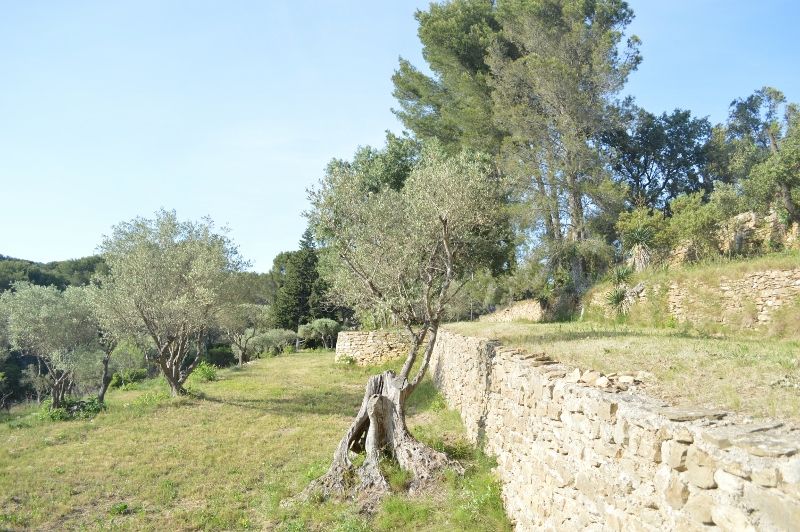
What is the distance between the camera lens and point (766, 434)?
340 centimetres

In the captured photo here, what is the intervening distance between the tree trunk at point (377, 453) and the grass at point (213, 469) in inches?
11.6

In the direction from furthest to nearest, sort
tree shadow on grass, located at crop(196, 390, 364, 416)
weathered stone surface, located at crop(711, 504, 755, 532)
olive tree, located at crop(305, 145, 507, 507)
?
tree shadow on grass, located at crop(196, 390, 364, 416), olive tree, located at crop(305, 145, 507, 507), weathered stone surface, located at crop(711, 504, 755, 532)

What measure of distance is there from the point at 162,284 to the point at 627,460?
1724 cm

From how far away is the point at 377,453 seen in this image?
10227mm

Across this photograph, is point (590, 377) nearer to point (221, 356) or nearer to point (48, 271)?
point (221, 356)

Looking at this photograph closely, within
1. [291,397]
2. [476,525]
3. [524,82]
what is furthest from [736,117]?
[476,525]

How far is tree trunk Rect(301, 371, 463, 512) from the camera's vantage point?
9.47 meters

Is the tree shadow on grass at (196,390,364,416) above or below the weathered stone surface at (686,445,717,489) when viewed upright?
below

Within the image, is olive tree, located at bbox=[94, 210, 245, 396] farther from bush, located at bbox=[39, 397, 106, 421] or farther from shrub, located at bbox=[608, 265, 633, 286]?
shrub, located at bbox=[608, 265, 633, 286]

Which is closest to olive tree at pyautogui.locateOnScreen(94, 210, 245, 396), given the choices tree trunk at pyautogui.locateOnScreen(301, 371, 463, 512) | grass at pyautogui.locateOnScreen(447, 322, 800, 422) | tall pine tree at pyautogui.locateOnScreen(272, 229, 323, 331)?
tree trunk at pyautogui.locateOnScreen(301, 371, 463, 512)

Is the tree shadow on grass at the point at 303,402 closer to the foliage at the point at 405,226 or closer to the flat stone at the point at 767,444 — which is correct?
the foliage at the point at 405,226

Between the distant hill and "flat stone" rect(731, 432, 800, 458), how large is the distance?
5467cm

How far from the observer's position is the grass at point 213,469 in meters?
8.73

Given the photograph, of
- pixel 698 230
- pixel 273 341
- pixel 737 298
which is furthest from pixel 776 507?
pixel 273 341
